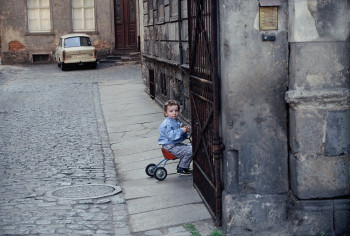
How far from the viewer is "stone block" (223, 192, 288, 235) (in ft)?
17.3

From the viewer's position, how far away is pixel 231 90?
17.0 ft

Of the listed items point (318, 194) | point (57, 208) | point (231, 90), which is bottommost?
point (57, 208)

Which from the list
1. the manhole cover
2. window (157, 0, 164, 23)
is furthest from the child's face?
window (157, 0, 164, 23)

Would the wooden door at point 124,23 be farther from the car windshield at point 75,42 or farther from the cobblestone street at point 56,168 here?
the cobblestone street at point 56,168

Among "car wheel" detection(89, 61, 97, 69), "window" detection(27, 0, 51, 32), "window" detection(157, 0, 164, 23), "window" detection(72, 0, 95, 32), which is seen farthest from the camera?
"window" detection(72, 0, 95, 32)

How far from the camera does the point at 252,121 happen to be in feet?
17.1

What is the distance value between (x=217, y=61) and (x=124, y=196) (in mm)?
2421

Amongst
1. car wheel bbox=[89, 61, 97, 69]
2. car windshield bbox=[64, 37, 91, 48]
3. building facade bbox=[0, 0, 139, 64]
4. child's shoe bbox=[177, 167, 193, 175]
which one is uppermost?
building facade bbox=[0, 0, 139, 64]

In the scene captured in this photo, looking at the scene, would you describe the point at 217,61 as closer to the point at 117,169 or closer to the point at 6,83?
the point at 117,169

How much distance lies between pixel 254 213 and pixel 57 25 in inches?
1119

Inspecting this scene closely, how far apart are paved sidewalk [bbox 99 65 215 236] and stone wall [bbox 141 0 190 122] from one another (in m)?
0.78

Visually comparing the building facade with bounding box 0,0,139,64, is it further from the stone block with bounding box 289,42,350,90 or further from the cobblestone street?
the stone block with bounding box 289,42,350,90

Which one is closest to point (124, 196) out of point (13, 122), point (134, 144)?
point (134, 144)

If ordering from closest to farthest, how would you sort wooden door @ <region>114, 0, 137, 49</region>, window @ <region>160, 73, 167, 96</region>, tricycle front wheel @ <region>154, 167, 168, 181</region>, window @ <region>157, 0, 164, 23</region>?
tricycle front wheel @ <region>154, 167, 168, 181</region> < window @ <region>157, 0, 164, 23</region> < window @ <region>160, 73, 167, 96</region> < wooden door @ <region>114, 0, 137, 49</region>
